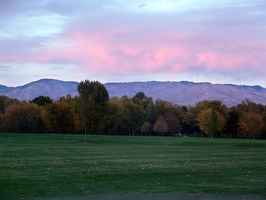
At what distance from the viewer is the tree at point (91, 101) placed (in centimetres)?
8712

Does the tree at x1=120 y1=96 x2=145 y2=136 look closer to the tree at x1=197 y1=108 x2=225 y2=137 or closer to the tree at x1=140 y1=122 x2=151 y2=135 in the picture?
the tree at x1=140 y1=122 x2=151 y2=135

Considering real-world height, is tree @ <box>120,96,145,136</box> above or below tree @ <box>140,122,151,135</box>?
above

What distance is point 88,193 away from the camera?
1973cm


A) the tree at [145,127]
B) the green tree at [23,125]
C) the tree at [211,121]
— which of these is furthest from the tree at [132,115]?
the green tree at [23,125]

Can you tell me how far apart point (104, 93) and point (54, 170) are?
61231 mm

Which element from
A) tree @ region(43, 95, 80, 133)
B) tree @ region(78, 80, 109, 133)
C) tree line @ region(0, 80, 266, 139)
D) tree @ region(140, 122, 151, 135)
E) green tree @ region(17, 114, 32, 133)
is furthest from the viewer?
tree @ region(140, 122, 151, 135)

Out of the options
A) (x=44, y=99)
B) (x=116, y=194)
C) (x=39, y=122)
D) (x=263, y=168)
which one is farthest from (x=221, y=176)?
(x=44, y=99)

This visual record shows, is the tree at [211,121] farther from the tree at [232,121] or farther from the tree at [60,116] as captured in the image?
the tree at [60,116]

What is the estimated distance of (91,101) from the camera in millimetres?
87000

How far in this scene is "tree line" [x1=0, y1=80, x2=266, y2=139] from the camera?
87.8 meters

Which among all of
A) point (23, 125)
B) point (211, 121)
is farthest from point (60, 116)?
point (211, 121)

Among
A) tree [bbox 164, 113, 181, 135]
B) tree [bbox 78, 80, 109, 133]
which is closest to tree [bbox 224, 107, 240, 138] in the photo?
tree [bbox 164, 113, 181, 135]

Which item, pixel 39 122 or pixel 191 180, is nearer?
pixel 191 180

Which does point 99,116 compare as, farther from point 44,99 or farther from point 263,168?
point 44,99
